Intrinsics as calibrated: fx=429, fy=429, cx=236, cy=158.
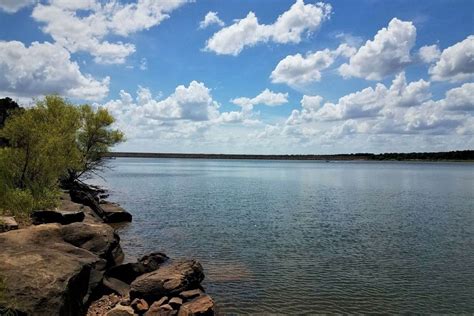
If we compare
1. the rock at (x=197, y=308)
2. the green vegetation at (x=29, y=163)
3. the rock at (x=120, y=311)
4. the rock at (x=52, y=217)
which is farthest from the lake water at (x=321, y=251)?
the green vegetation at (x=29, y=163)

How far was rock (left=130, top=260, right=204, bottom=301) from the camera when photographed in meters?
16.2

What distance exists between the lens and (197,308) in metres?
15.0

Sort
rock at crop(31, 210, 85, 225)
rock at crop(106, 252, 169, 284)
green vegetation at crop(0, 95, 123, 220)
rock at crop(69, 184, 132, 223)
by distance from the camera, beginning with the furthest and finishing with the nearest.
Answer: rock at crop(69, 184, 132, 223)
green vegetation at crop(0, 95, 123, 220)
rock at crop(31, 210, 85, 225)
rock at crop(106, 252, 169, 284)

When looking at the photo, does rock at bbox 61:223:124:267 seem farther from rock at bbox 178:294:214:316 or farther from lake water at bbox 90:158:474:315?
rock at bbox 178:294:214:316

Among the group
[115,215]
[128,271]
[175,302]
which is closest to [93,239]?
[128,271]

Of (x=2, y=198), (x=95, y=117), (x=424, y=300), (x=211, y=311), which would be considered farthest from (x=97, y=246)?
(x=95, y=117)

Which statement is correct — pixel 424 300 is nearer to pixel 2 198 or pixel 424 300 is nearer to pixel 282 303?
pixel 282 303

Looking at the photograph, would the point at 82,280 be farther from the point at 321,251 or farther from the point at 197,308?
the point at 321,251

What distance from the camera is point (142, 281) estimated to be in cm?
1656

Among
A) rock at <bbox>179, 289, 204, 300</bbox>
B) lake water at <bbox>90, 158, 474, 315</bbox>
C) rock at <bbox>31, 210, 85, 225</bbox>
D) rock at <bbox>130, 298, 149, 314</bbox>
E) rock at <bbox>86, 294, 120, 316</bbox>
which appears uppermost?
rock at <bbox>31, 210, 85, 225</bbox>

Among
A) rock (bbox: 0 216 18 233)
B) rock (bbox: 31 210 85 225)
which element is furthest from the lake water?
rock (bbox: 0 216 18 233)

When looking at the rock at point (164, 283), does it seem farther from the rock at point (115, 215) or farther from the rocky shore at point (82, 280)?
the rock at point (115, 215)

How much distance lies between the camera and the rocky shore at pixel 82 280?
502 inches

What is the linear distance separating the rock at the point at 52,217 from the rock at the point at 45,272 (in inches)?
146
